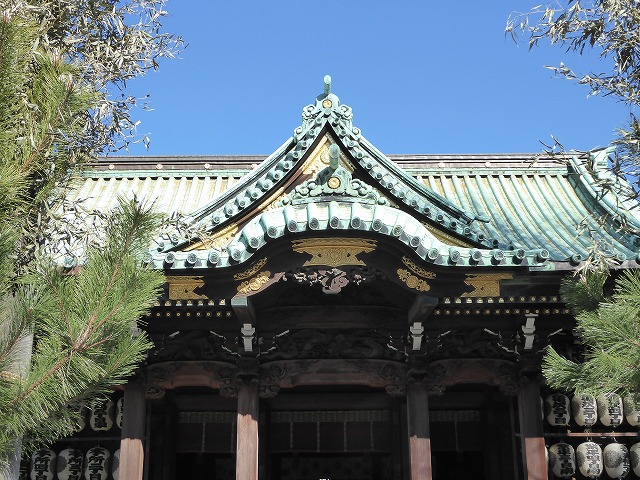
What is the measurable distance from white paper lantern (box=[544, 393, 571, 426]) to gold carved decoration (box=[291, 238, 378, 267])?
3308 mm

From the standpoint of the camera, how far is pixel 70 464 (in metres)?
9.78

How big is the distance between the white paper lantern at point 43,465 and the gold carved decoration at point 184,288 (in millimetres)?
3110

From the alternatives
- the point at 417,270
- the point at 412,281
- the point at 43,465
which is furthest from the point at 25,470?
the point at 417,270

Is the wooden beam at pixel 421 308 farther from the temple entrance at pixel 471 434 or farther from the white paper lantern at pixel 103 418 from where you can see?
the white paper lantern at pixel 103 418

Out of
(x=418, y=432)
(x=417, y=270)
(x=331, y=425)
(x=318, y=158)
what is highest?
(x=318, y=158)

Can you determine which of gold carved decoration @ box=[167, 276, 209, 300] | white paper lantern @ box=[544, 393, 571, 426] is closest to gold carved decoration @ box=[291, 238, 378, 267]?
gold carved decoration @ box=[167, 276, 209, 300]

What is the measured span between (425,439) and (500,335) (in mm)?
1677

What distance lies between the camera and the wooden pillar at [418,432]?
9.05m

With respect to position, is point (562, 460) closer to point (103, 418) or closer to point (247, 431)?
point (247, 431)

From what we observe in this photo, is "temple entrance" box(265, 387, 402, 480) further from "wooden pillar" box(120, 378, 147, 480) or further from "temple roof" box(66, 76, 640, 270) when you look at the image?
"temple roof" box(66, 76, 640, 270)

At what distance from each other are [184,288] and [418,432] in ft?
11.2

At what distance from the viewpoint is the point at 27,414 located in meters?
4.77

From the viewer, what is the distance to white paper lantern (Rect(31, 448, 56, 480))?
31.9 feet

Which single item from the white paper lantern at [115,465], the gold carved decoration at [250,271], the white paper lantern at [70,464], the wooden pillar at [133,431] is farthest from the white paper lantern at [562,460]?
the white paper lantern at [70,464]
